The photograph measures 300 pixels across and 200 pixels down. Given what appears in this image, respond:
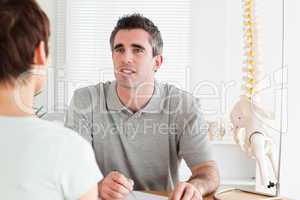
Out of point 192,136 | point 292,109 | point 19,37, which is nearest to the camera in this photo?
point 19,37

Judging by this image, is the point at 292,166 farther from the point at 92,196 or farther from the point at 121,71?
the point at 92,196

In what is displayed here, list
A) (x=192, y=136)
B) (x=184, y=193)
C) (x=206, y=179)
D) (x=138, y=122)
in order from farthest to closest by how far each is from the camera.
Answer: (x=138, y=122) → (x=192, y=136) → (x=206, y=179) → (x=184, y=193)

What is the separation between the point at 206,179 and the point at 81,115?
0.59m

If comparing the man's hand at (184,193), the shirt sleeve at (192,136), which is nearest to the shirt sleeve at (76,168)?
the man's hand at (184,193)

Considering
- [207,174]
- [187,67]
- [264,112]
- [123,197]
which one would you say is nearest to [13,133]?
[123,197]

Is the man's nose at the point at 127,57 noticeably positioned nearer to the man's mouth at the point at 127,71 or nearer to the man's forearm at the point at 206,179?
the man's mouth at the point at 127,71

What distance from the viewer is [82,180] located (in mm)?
785

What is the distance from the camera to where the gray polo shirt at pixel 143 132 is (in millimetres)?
1799

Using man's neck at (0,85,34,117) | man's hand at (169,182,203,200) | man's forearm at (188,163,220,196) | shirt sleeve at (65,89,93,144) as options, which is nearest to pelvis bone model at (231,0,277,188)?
man's forearm at (188,163,220,196)

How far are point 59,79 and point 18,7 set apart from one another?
2.07 meters

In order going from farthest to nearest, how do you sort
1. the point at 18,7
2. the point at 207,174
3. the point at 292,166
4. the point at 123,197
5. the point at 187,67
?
the point at 187,67, the point at 292,166, the point at 207,174, the point at 123,197, the point at 18,7

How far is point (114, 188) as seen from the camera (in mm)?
1326

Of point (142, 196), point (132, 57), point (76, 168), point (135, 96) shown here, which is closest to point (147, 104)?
point (135, 96)

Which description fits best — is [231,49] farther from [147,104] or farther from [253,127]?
[253,127]
